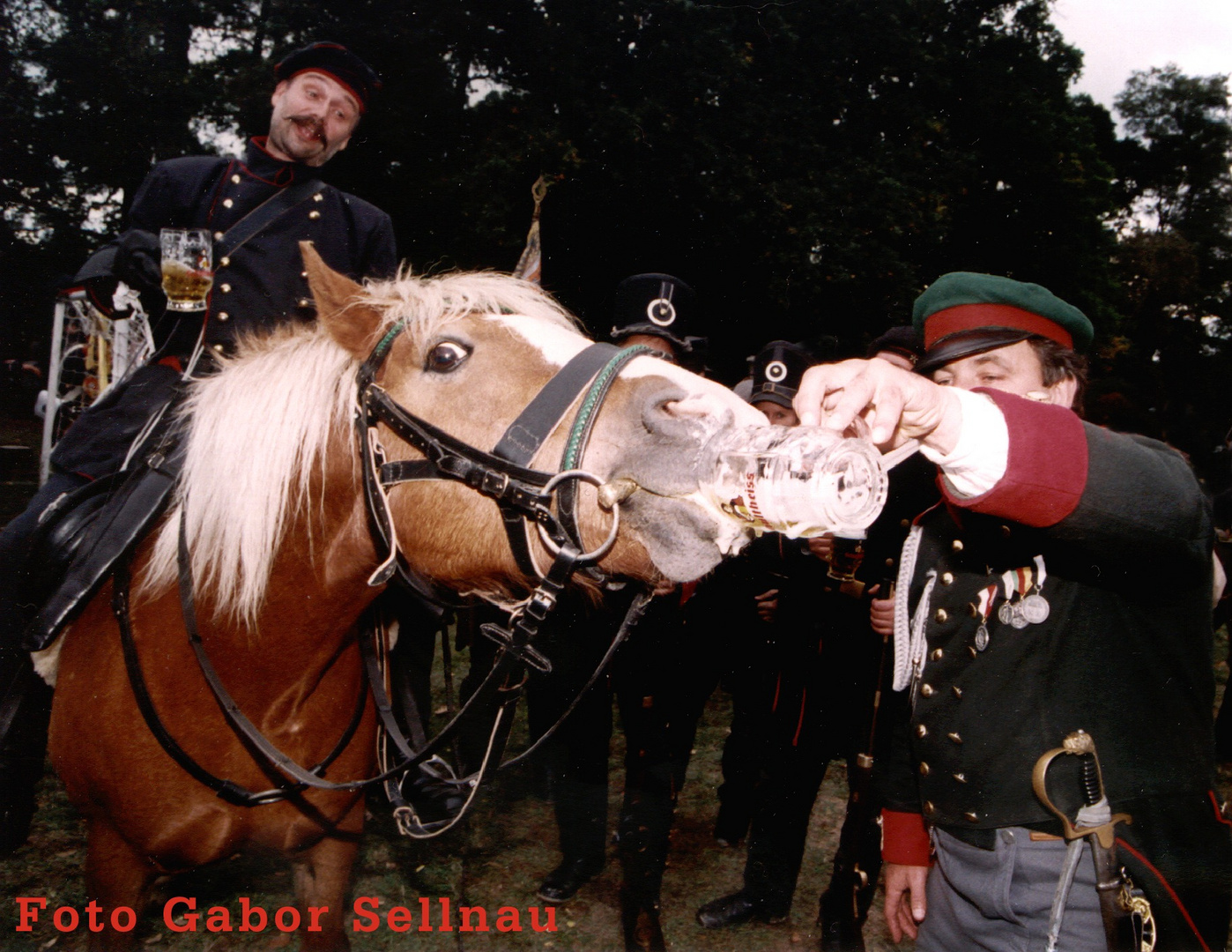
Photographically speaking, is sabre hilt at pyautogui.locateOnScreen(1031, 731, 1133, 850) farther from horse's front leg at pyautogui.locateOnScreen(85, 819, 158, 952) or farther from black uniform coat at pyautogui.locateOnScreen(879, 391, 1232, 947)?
horse's front leg at pyautogui.locateOnScreen(85, 819, 158, 952)

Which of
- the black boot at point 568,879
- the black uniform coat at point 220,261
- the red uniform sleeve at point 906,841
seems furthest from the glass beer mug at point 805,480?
the black boot at point 568,879

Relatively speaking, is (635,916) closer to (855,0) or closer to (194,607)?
(194,607)

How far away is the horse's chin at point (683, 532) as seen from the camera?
4.84 ft

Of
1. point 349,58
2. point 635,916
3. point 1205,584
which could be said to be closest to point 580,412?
point 1205,584

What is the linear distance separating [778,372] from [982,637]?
11.5 ft

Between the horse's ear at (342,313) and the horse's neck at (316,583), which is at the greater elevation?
the horse's ear at (342,313)

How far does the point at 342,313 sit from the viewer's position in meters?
1.93

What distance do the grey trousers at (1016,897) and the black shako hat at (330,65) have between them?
12.3 ft

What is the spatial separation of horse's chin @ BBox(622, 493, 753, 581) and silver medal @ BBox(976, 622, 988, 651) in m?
0.75

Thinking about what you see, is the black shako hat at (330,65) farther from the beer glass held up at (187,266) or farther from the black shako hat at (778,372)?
the black shako hat at (778,372)

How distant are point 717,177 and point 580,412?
11.1m

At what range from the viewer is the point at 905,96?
12.2 metres

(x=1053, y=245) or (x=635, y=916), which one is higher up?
(x=1053, y=245)

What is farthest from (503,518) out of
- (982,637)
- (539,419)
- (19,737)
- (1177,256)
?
(1177,256)
